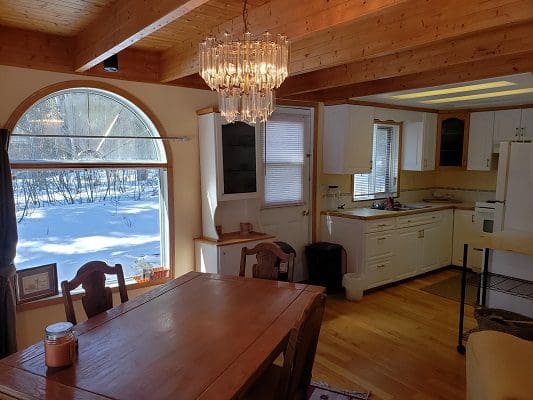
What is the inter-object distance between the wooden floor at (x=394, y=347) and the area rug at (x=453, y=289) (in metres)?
0.14

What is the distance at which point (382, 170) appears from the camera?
5.73 metres

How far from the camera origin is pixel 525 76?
341cm

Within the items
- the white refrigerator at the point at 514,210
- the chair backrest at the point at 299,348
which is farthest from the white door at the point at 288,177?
the chair backrest at the point at 299,348

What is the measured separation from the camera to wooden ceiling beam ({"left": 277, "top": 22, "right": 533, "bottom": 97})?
2.67m

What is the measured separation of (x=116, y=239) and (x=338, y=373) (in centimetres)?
227

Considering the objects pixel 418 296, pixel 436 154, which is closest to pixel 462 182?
pixel 436 154

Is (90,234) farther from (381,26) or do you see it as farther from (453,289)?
(453,289)

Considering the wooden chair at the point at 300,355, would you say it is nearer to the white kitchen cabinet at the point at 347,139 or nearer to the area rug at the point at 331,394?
the area rug at the point at 331,394

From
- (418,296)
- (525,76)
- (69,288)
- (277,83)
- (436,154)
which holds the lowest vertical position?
(418,296)

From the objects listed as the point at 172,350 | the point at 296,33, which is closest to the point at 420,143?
the point at 296,33

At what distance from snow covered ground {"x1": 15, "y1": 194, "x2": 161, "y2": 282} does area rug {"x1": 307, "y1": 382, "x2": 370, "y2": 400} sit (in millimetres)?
1936

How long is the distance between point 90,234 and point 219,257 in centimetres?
117

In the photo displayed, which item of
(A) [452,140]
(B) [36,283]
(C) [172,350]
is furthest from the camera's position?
(A) [452,140]

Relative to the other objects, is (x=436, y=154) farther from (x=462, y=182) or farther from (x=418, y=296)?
(x=418, y=296)
